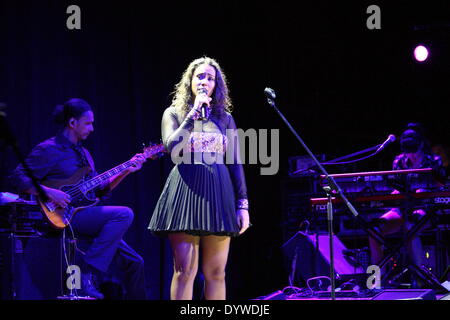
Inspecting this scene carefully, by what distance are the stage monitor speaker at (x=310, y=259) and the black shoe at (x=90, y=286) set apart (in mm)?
1973

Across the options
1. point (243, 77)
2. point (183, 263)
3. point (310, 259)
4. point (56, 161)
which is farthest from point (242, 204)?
point (243, 77)

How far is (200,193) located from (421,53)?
4750 mm

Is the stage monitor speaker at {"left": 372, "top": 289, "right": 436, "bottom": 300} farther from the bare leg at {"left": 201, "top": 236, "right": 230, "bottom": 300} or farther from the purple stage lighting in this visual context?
the purple stage lighting

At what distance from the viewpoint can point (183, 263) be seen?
348cm

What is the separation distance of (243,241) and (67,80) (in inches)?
106

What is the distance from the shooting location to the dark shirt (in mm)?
4824

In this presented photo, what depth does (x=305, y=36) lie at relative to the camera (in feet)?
25.3

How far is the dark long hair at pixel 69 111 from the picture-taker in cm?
505

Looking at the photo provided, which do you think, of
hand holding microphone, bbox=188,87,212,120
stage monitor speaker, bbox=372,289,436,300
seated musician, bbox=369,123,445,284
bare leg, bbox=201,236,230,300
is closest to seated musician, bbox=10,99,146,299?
bare leg, bbox=201,236,230,300

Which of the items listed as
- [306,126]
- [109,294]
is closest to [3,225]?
[109,294]

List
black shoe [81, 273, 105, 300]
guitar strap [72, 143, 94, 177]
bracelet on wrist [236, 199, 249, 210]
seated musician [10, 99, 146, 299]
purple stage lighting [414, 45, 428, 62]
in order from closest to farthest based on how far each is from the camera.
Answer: bracelet on wrist [236, 199, 249, 210], seated musician [10, 99, 146, 299], black shoe [81, 273, 105, 300], guitar strap [72, 143, 94, 177], purple stage lighting [414, 45, 428, 62]

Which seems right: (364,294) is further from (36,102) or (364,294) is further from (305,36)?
(305,36)

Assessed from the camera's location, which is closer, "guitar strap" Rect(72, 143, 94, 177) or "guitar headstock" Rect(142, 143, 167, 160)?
"guitar strap" Rect(72, 143, 94, 177)

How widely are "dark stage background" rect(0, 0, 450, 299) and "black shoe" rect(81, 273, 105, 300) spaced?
2.78 ft
